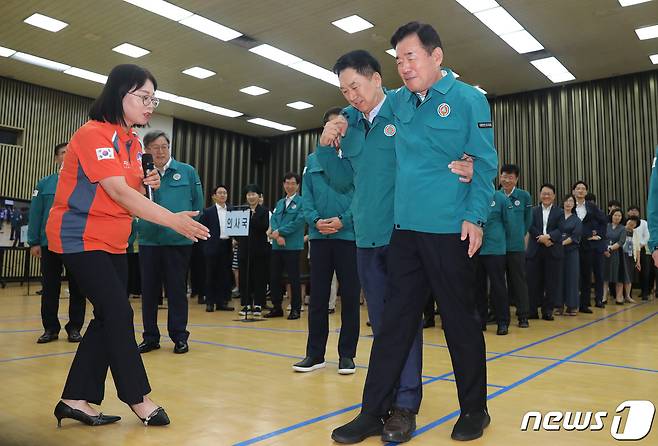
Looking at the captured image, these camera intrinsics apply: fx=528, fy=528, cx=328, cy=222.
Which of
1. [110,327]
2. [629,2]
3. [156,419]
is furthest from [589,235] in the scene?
[110,327]

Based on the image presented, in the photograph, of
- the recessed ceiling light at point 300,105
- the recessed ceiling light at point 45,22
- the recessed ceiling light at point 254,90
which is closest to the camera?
the recessed ceiling light at point 45,22

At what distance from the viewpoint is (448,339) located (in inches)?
74.5

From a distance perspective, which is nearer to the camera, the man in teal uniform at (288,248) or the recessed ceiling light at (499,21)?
the man in teal uniform at (288,248)

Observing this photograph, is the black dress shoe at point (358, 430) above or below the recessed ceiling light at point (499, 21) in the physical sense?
below

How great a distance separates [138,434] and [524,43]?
31.2ft

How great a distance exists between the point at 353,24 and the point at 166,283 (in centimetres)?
645

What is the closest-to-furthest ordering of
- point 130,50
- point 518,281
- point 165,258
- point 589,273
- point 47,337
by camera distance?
point 165,258
point 47,337
point 518,281
point 589,273
point 130,50

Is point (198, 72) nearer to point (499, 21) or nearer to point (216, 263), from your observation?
point (216, 263)

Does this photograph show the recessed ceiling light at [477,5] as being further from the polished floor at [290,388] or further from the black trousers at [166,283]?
the black trousers at [166,283]

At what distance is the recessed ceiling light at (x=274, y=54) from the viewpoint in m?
9.88

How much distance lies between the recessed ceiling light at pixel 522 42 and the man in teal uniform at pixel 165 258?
7.32 metres

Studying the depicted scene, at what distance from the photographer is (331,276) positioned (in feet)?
10.9

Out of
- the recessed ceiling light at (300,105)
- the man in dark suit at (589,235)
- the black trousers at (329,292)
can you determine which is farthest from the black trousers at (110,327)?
the recessed ceiling light at (300,105)

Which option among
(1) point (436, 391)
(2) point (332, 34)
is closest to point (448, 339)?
(1) point (436, 391)
